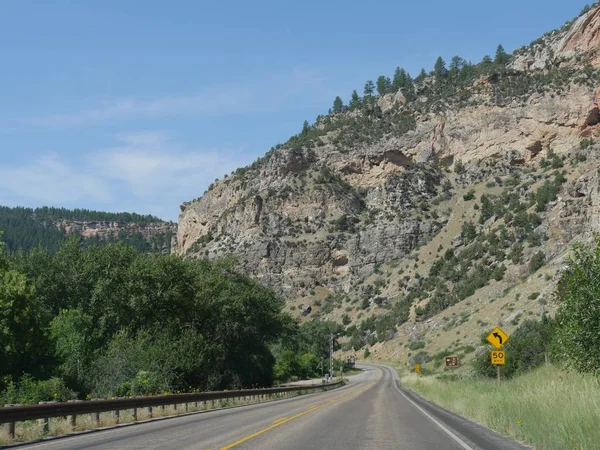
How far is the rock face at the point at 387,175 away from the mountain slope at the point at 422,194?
0.28 m

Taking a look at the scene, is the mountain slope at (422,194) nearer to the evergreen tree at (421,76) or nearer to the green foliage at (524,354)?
the evergreen tree at (421,76)

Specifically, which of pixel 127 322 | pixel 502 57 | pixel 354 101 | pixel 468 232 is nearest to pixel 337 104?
pixel 354 101

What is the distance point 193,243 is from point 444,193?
62.6 m

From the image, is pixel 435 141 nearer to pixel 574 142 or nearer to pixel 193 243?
pixel 574 142

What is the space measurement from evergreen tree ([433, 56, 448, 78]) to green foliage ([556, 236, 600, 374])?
140636mm

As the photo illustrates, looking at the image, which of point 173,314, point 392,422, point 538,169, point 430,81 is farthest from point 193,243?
point 392,422

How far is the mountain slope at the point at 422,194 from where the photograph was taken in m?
95.0

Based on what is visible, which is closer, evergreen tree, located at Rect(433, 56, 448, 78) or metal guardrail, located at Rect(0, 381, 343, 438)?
metal guardrail, located at Rect(0, 381, 343, 438)

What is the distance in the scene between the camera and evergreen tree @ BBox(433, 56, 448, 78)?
16175cm

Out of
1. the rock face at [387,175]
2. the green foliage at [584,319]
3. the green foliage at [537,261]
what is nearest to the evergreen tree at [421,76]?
the rock face at [387,175]

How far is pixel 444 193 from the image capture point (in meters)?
128

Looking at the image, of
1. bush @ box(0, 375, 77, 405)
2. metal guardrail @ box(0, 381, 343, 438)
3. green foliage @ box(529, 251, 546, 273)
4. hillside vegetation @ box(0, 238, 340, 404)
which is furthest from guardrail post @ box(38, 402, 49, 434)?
green foliage @ box(529, 251, 546, 273)

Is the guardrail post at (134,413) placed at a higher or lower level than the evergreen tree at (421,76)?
lower

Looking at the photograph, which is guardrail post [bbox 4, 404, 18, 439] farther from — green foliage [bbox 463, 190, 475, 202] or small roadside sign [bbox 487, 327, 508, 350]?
green foliage [bbox 463, 190, 475, 202]
